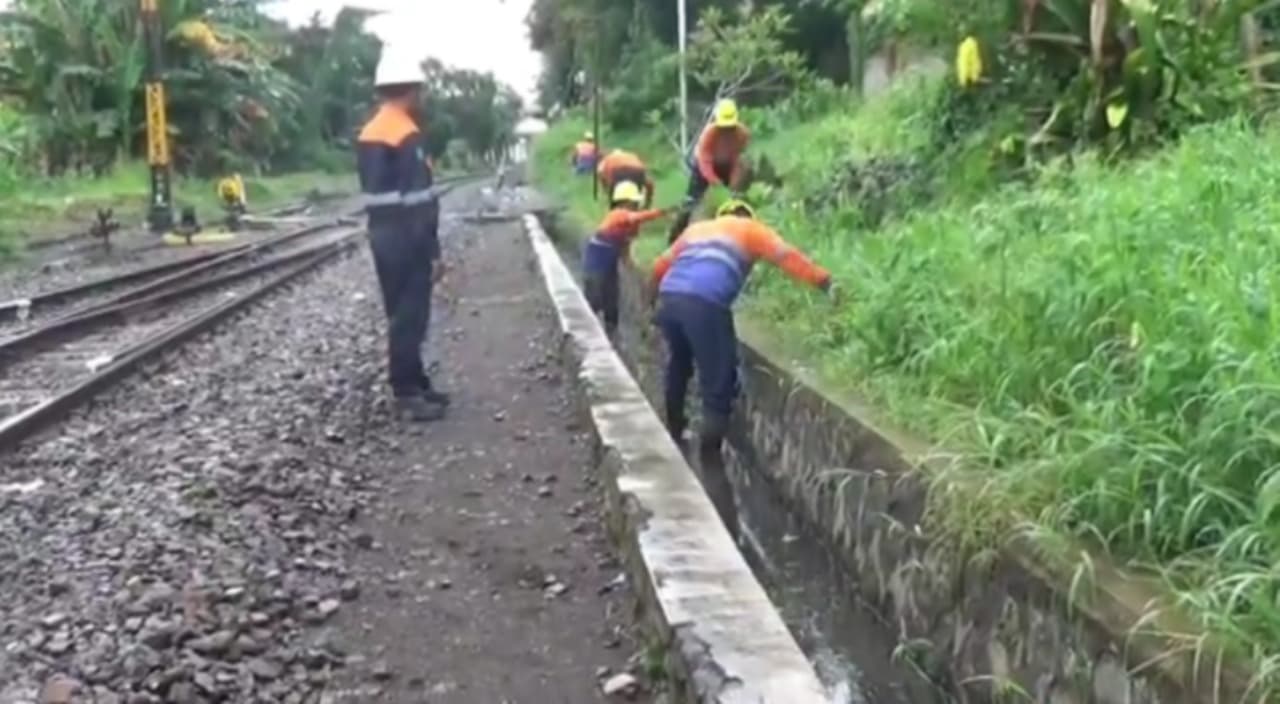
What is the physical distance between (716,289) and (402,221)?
1.96 m

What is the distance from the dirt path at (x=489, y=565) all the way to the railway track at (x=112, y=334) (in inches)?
84.9

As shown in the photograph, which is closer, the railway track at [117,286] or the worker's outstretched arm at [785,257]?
the worker's outstretched arm at [785,257]

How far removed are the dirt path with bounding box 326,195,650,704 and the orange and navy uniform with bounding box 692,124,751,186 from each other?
296 cm

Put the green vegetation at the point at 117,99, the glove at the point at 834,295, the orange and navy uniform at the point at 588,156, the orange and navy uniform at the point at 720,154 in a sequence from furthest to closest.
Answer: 1. the green vegetation at the point at 117,99
2. the orange and navy uniform at the point at 588,156
3. the orange and navy uniform at the point at 720,154
4. the glove at the point at 834,295

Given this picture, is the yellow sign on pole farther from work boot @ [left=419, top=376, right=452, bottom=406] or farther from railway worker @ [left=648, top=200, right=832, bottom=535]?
railway worker @ [left=648, top=200, right=832, bottom=535]

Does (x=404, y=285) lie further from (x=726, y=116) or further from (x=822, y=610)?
(x=726, y=116)

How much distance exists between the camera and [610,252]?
13.2 metres

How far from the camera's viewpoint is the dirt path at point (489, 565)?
486 centimetres

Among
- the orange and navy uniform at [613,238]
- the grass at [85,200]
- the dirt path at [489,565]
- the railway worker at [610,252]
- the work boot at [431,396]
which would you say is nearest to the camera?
the dirt path at [489,565]

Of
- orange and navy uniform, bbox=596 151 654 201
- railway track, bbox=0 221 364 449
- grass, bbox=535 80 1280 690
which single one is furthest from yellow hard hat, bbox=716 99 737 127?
railway track, bbox=0 221 364 449

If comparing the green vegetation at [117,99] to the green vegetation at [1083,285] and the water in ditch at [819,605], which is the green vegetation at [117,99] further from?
the water in ditch at [819,605]

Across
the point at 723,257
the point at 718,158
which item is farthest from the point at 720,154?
the point at 723,257

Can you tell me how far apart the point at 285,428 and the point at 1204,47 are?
6094 mm

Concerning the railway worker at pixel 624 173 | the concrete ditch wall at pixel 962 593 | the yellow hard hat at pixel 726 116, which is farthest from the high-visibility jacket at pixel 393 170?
the railway worker at pixel 624 173
